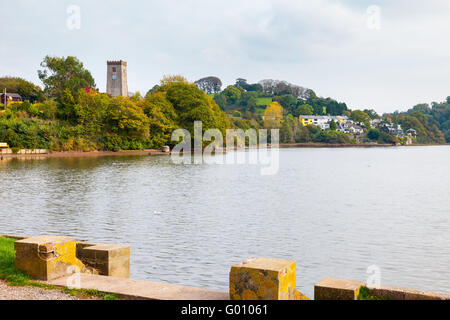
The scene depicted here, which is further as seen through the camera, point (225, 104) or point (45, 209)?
point (225, 104)

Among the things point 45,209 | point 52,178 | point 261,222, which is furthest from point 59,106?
point 261,222

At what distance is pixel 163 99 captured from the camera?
80.2m

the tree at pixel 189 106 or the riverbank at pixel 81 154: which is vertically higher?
the tree at pixel 189 106

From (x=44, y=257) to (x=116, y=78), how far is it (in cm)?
11821

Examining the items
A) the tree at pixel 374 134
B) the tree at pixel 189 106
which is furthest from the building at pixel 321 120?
the tree at pixel 189 106

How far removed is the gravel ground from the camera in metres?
6.64

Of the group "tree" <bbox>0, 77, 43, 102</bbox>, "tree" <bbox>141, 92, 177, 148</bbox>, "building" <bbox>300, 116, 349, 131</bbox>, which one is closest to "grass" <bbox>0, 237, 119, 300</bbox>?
"tree" <bbox>141, 92, 177, 148</bbox>

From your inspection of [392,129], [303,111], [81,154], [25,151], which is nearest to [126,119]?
[81,154]

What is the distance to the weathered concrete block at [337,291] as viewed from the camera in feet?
20.7

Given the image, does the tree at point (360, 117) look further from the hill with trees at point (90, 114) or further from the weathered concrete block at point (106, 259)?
the weathered concrete block at point (106, 259)

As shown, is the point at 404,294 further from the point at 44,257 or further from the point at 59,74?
the point at 59,74

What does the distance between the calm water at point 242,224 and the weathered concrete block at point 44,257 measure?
10.2ft
